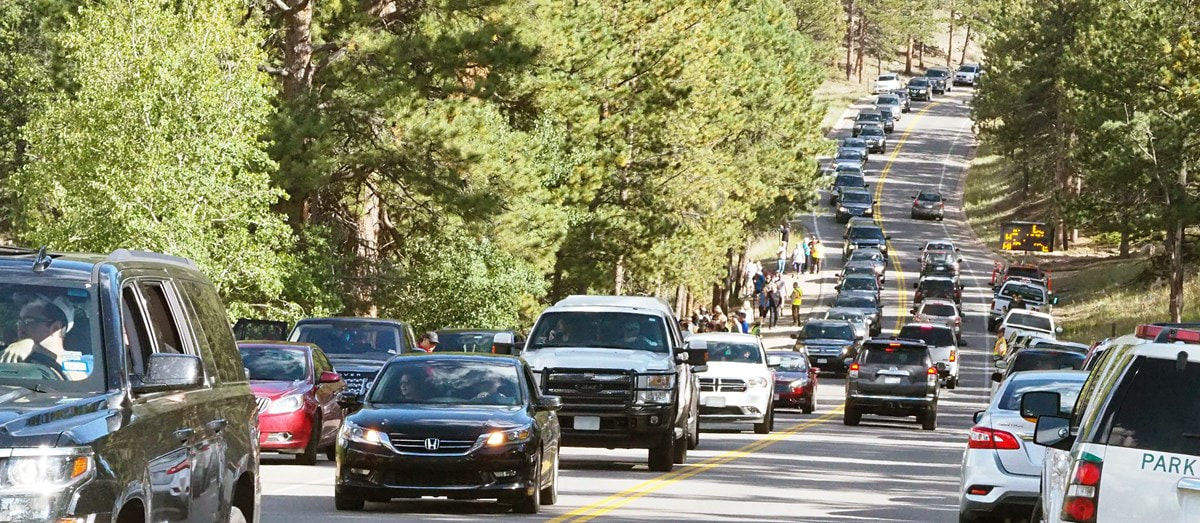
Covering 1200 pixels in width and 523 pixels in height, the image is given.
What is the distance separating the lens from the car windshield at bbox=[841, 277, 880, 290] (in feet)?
250

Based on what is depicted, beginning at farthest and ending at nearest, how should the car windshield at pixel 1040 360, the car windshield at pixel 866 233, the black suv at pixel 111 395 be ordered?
the car windshield at pixel 866 233 → the car windshield at pixel 1040 360 → the black suv at pixel 111 395

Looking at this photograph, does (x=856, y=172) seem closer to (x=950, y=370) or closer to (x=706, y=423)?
(x=950, y=370)

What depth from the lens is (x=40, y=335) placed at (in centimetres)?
830

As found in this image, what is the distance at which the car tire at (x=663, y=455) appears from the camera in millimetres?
23109

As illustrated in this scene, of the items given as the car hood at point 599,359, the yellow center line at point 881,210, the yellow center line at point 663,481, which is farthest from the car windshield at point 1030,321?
the car hood at point 599,359

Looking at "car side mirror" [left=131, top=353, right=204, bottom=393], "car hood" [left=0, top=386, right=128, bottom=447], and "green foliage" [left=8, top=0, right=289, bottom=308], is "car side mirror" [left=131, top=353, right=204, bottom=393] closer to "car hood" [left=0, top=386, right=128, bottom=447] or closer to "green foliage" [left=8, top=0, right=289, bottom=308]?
"car hood" [left=0, top=386, right=128, bottom=447]

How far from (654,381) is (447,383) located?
4875mm

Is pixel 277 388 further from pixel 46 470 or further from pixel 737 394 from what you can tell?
pixel 46 470

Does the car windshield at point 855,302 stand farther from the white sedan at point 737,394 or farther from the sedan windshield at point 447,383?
the sedan windshield at point 447,383

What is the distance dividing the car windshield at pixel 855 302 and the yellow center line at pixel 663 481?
34818 millimetres

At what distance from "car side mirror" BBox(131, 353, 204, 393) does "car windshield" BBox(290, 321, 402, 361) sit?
828 inches

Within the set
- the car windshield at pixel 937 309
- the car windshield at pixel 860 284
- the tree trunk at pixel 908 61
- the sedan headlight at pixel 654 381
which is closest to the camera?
the sedan headlight at pixel 654 381

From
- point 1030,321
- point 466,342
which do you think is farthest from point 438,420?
point 1030,321

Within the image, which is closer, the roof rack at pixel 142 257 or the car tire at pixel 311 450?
the roof rack at pixel 142 257
